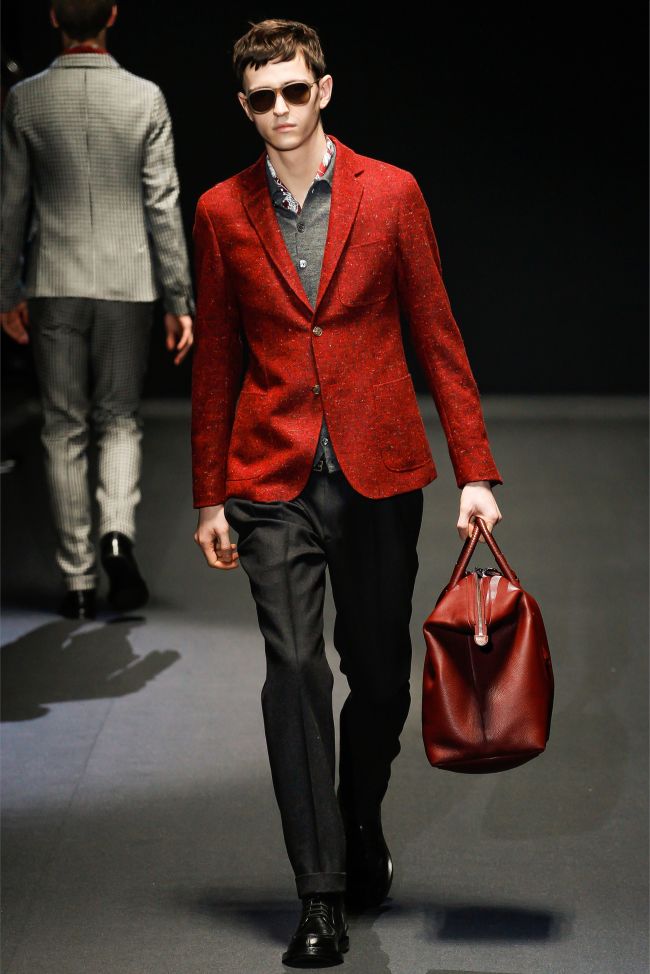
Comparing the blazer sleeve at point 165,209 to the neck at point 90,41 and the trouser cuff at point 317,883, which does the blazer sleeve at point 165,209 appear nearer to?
the neck at point 90,41

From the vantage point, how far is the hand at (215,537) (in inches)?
111

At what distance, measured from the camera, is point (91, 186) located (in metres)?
4.87

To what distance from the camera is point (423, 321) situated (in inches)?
108

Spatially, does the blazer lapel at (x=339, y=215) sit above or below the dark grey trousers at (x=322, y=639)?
above

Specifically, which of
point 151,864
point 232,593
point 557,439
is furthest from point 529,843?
point 557,439

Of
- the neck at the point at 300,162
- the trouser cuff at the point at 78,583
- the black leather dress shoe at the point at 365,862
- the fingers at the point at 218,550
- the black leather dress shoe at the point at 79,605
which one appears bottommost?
the black leather dress shoe at the point at 79,605

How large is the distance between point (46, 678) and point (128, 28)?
5.69 m

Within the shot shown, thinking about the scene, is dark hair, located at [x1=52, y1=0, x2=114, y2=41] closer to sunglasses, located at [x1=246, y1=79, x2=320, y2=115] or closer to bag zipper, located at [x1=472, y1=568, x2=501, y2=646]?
sunglasses, located at [x1=246, y1=79, x2=320, y2=115]

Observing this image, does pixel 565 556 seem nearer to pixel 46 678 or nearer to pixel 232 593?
pixel 232 593

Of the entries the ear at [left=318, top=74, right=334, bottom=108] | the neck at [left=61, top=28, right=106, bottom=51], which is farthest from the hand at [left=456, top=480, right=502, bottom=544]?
the neck at [left=61, top=28, right=106, bottom=51]

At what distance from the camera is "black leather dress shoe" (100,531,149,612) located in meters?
4.89

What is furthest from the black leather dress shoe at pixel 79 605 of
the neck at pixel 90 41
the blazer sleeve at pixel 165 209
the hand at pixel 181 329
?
the neck at pixel 90 41

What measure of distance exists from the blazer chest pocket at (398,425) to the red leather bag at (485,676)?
0.21 metres

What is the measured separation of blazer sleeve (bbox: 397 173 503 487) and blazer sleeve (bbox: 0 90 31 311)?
2438 millimetres
